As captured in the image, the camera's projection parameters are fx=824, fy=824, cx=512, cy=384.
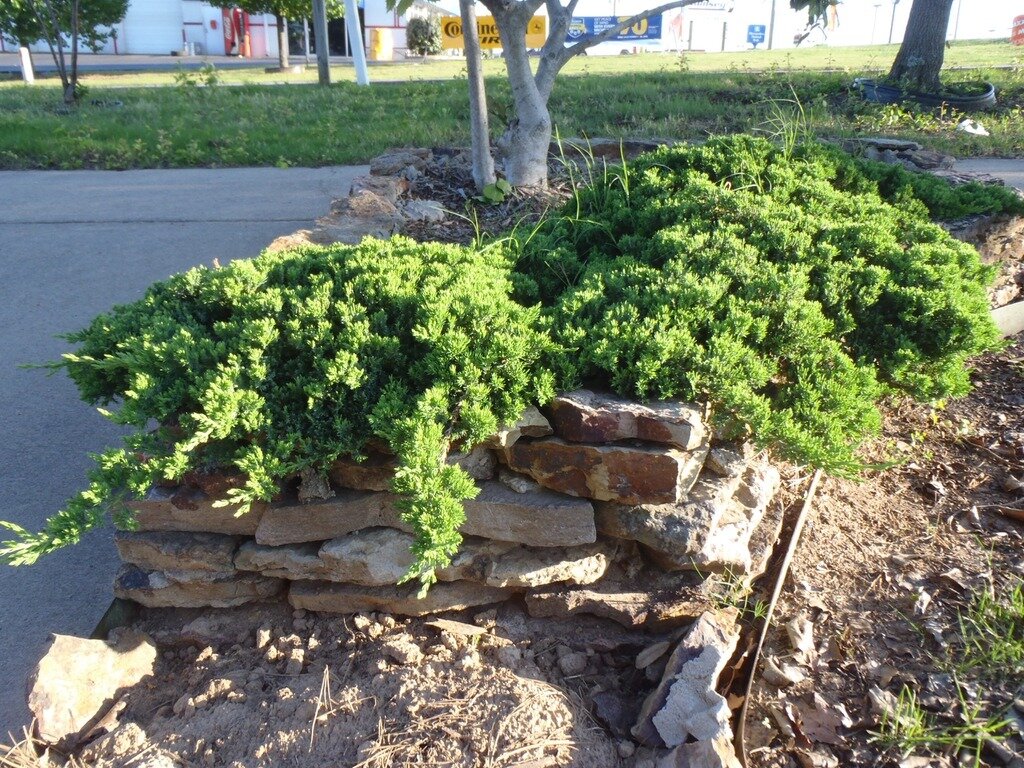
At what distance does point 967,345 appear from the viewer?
3096 mm

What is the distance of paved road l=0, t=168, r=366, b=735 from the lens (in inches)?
113

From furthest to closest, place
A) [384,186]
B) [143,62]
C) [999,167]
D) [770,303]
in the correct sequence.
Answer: [143,62] → [999,167] → [384,186] → [770,303]

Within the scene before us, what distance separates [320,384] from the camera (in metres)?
2.52

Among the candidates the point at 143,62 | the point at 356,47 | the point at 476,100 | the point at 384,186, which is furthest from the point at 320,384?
the point at 143,62

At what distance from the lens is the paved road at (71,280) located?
2.87 meters

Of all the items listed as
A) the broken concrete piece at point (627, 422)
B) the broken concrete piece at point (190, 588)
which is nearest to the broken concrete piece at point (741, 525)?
the broken concrete piece at point (627, 422)

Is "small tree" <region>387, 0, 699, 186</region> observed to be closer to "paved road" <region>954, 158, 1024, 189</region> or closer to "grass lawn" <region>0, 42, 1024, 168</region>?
"grass lawn" <region>0, 42, 1024, 168</region>

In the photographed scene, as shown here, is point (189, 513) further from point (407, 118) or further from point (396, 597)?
point (407, 118)

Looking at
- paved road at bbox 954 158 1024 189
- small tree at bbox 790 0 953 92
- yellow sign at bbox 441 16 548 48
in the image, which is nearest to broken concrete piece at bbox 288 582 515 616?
yellow sign at bbox 441 16 548 48

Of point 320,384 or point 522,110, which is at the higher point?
point 522,110

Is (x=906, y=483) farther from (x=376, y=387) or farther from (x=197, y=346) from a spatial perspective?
(x=197, y=346)

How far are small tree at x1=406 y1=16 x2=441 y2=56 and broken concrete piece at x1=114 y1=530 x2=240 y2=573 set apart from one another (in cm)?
3281

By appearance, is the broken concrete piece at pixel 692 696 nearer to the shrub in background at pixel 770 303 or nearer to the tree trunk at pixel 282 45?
the shrub in background at pixel 770 303

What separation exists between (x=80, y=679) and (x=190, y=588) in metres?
0.42
